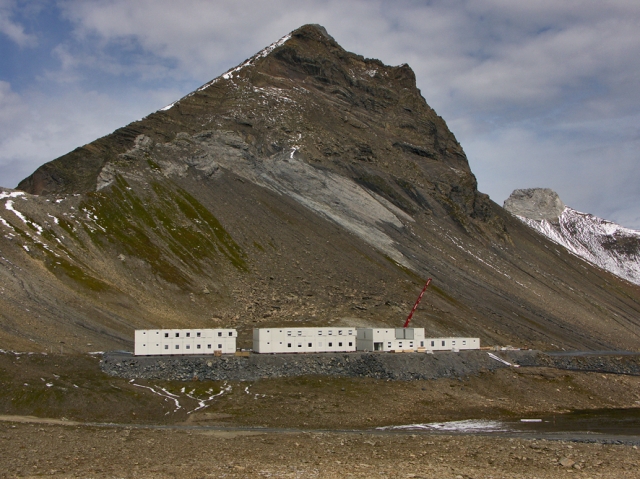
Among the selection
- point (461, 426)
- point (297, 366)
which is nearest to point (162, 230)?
point (297, 366)

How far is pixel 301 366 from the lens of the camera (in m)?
57.8

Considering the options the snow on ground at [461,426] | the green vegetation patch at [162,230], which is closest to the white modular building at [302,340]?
the snow on ground at [461,426]

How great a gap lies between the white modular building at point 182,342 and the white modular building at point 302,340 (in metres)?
2.92

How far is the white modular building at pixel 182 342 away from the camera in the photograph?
58.9 metres

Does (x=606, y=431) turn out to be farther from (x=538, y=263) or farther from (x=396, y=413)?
(x=538, y=263)

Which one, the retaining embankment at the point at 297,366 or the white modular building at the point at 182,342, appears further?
the white modular building at the point at 182,342

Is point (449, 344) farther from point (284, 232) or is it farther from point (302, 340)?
point (284, 232)

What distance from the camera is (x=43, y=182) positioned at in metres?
113

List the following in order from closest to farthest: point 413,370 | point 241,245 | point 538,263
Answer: point 413,370 < point 241,245 < point 538,263

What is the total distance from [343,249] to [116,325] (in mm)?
43522

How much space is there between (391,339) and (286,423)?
1029 inches

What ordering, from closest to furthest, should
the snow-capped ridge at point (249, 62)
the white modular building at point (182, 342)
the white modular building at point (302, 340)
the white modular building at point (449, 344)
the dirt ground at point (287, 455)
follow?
the dirt ground at point (287, 455), the white modular building at point (182, 342), the white modular building at point (302, 340), the white modular building at point (449, 344), the snow-capped ridge at point (249, 62)

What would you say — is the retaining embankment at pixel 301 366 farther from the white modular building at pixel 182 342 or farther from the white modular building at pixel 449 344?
the white modular building at pixel 449 344

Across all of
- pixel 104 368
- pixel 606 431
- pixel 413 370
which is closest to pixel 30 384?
pixel 104 368
